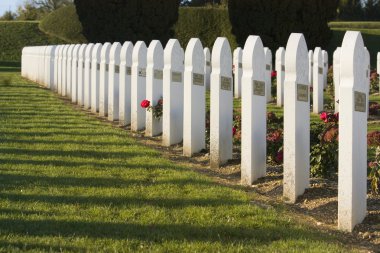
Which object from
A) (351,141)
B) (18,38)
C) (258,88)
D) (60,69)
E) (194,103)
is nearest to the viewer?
(351,141)

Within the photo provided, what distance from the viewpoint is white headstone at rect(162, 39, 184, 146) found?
394 inches

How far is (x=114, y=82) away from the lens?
13422 mm

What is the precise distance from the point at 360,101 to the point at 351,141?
1.14ft

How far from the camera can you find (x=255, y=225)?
18.2ft

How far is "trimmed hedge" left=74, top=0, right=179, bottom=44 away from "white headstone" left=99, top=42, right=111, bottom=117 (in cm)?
1658

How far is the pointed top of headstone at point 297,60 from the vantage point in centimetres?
678

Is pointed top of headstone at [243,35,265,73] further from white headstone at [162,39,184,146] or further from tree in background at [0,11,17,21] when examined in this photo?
tree in background at [0,11,17,21]

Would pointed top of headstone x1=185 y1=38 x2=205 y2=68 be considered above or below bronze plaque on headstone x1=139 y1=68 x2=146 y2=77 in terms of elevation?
above

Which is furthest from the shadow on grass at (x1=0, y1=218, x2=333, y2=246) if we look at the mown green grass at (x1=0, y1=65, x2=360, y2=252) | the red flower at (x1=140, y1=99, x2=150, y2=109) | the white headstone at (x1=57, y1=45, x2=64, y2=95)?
the white headstone at (x1=57, y1=45, x2=64, y2=95)

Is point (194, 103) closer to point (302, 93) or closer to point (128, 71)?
point (302, 93)

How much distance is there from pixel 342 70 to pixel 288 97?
3.05 ft

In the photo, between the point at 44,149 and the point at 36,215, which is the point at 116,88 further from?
the point at 36,215

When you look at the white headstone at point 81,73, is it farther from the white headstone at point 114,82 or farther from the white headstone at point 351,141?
the white headstone at point 351,141

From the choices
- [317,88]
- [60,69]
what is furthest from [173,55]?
[60,69]
